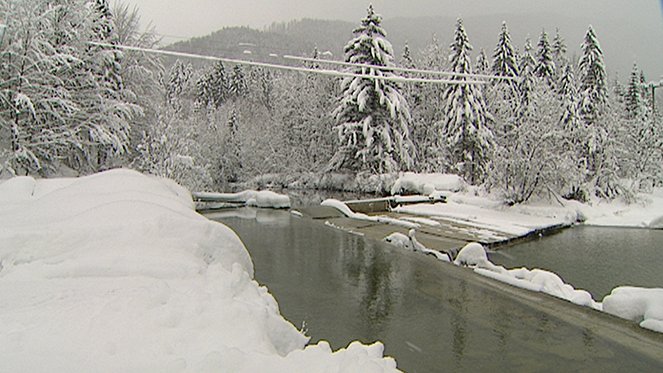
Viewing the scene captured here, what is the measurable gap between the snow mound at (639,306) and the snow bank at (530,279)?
0.53m

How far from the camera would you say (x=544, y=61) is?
37.2 metres

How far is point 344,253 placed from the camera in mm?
12648

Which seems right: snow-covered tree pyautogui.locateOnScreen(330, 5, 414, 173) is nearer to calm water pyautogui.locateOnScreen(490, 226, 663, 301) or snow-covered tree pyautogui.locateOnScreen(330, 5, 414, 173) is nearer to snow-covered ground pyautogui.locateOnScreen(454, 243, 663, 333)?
calm water pyautogui.locateOnScreen(490, 226, 663, 301)

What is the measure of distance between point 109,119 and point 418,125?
28.4m

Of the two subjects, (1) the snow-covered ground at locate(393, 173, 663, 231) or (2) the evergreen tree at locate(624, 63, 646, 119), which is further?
(2) the evergreen tree at locate(624, 63, 646, 119)

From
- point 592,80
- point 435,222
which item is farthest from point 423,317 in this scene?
point 592,80

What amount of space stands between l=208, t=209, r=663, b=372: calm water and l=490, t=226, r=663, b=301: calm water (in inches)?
149

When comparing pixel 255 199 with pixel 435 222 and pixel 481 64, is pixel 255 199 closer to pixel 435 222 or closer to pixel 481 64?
pixel 435 222

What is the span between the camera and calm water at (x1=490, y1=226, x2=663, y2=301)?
1162cm

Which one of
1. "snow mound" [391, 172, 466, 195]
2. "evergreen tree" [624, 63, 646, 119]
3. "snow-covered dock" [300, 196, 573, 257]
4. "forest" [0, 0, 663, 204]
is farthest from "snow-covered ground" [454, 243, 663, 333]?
"evergreen tree" [624, 63, 646, 119]

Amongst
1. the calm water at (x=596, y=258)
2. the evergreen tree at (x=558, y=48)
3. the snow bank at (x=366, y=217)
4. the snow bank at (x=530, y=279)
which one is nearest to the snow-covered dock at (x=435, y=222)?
the snow bank at (x=366, y=217)

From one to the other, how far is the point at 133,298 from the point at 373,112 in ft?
97.6

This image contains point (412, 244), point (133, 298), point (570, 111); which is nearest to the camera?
point (133, 298)

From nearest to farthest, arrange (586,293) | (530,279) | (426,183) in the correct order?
1. (586,293)
2. (530,279)
3. (426,183)
